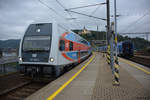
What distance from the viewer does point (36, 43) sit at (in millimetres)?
6379

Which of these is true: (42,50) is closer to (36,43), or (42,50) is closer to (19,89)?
(36,43)

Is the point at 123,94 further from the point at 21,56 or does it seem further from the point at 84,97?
the point at 21,56

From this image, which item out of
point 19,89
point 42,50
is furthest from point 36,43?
point 19,89

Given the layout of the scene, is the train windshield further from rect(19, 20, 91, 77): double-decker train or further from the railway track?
the railway track

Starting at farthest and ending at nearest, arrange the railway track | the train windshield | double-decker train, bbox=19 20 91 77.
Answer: the train windshield < double-decker train, bbox=19 20 91 77 < the railway track

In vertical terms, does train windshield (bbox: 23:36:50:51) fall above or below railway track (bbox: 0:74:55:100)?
above

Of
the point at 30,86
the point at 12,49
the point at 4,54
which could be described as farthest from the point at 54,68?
the point at 12,49

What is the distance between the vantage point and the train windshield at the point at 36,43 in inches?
246

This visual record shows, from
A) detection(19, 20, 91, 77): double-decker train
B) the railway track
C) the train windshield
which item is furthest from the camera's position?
the train windshield

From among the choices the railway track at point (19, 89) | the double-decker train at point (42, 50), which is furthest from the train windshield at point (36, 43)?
the railway track at point (19, 89)

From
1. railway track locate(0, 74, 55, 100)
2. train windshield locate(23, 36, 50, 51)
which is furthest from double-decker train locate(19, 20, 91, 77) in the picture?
railway track locate(0, 74, 55, 100)

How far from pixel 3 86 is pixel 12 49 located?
4.88 m

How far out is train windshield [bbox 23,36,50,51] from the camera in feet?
20.5

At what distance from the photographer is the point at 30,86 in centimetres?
645
